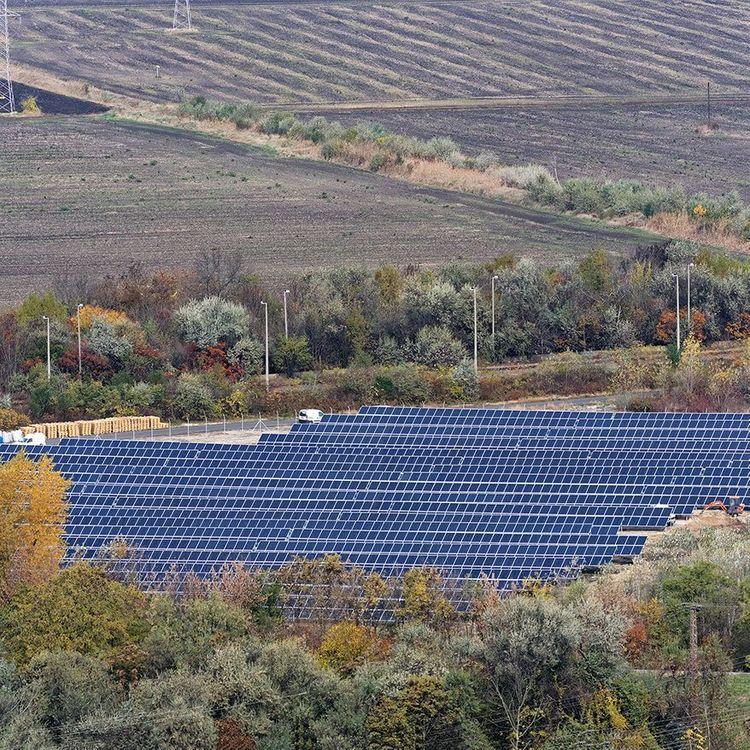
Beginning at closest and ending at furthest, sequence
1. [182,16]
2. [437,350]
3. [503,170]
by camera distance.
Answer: [437,350] < [503,170] < [182,16]

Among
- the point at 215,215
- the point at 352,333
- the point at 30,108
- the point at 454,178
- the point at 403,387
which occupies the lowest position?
the point at 403,387

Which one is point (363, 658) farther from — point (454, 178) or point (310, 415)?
point (454, 178)

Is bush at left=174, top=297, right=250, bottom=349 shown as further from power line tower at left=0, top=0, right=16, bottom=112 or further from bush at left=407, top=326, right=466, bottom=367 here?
power line tower at left=0, top=0, right=16, bottom=112

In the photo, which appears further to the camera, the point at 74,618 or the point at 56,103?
the point at 56,103

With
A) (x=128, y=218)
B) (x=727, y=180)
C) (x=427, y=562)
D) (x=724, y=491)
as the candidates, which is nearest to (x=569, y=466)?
(x=724, y=491)

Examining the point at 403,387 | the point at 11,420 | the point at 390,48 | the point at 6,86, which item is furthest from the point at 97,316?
the point at 390,48

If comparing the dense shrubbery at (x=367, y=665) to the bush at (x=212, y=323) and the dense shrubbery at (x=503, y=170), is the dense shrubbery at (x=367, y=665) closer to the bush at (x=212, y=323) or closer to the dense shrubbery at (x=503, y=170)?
the bush at (x=212, y=323)
